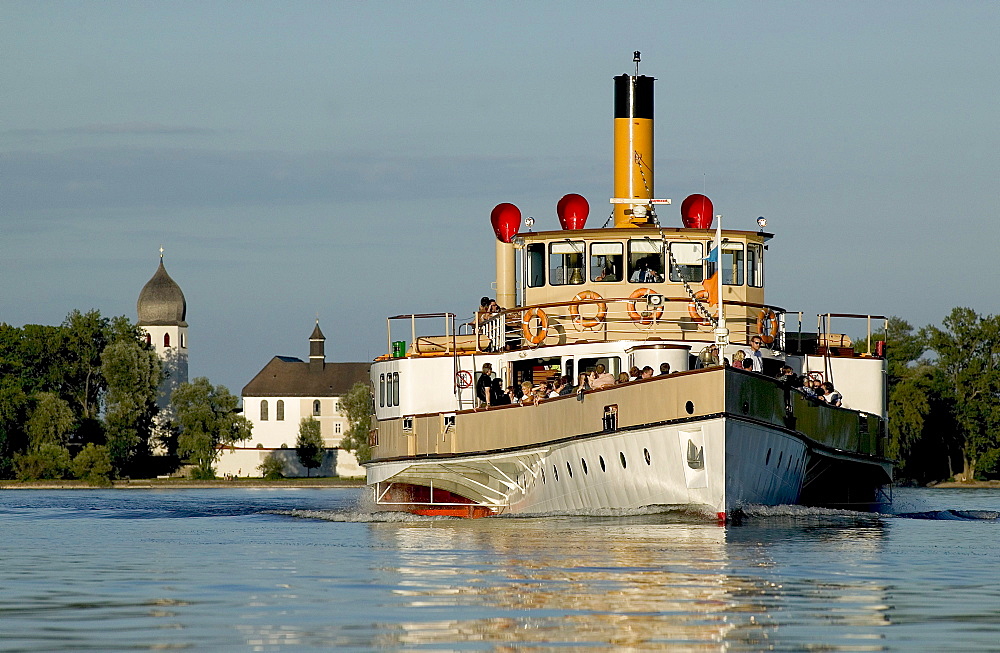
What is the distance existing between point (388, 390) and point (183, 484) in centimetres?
7008

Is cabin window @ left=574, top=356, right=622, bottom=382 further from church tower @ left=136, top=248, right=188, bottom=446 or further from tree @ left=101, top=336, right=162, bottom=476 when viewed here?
church tower @ left=136, top=248, right=188, bottom=446

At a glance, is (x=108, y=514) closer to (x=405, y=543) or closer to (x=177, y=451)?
(x=405, y=543)

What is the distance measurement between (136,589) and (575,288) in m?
15.9

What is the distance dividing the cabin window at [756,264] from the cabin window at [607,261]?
2.51m

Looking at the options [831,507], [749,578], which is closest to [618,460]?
[831,507]

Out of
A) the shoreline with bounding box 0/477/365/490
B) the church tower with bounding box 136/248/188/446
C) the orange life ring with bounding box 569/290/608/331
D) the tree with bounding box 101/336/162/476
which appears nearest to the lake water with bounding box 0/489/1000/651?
the orange life ring with bounding box 569/290/608/331

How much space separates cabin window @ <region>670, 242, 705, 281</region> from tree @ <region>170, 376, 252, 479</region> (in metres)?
82.0

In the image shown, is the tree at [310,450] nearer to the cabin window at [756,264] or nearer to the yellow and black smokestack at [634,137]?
the yellow and black smokestack at [634,137]

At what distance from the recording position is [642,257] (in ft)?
99.3

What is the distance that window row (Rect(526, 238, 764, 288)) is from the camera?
3006cm

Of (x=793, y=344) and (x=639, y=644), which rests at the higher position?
(x=793, y=344)

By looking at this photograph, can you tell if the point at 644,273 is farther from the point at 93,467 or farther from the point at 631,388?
the point at 93,467

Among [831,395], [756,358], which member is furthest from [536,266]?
[756,358]

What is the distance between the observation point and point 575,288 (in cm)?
3050
